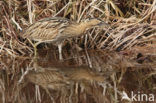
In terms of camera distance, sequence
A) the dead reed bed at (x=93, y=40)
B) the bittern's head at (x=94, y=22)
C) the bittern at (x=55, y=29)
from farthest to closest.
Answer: the bittern at (x=55, y=29) < the bittern's head at (x=94, y=22) < the dead reed bed at (x=93, y=40)

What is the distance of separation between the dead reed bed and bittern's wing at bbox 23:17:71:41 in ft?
0.75

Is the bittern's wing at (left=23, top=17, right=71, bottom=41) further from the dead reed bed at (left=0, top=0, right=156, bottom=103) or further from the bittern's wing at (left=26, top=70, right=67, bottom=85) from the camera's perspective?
the bittern's wing at (left=26, top=70, right=67, bottom=85)

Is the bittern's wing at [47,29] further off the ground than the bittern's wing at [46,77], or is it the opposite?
the bittern's wing at [47,29]

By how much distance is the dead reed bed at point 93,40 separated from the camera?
4.54 metres

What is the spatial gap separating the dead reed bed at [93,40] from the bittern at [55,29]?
243mm

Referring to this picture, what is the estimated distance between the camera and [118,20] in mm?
5473

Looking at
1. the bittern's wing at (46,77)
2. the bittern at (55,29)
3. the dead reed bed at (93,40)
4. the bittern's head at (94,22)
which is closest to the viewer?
the bittern's wing at (46,77)

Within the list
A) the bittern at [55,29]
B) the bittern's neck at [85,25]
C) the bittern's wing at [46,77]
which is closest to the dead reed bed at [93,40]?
the bittern's wing at [46,77]

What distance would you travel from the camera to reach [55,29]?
5.14 meters

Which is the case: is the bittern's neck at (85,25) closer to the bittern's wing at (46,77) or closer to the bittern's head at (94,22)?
the bittern's head at (94,22)

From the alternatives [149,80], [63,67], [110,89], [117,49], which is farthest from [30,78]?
[117,49]

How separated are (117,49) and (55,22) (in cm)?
95

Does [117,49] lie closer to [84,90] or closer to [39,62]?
[39,62]

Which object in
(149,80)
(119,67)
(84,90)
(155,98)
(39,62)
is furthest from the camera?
(39,62)
